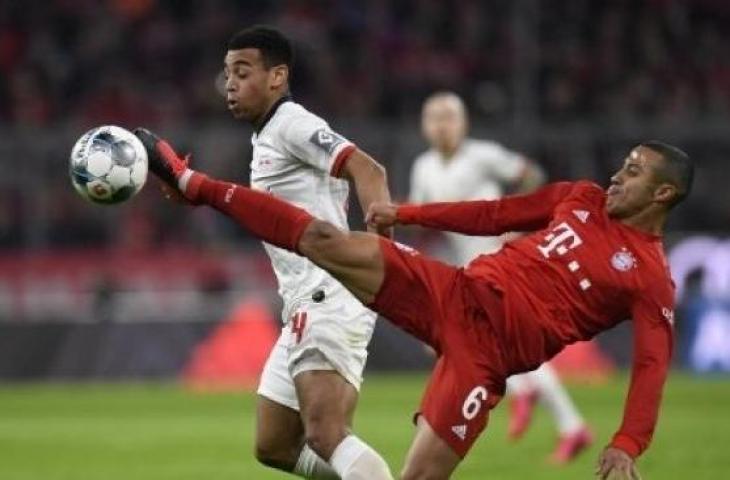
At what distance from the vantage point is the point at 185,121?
22094 millimetres

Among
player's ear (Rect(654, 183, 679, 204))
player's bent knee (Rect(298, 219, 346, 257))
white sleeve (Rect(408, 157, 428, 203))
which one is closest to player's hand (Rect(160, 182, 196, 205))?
player's bent knee (Rect(298, 219, 346, 257))

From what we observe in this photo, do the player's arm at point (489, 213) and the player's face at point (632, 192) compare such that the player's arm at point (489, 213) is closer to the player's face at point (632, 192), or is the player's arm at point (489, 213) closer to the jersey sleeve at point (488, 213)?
the jersey sleeve at point (488, 213)

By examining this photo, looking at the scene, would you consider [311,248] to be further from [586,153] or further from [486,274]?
[586,153]

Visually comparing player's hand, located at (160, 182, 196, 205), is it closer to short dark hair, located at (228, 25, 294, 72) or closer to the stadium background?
short dark hair, located at (228, 25, 294, 72)

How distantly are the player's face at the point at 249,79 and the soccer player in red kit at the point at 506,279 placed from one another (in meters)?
0.76

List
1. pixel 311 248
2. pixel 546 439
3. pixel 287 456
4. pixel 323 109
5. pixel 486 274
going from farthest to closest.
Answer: pixel 323 109 < pixel 546 439 < pixel 287 456 < pixel 486 274 < pixel 311 248

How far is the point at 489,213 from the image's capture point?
24.6ft

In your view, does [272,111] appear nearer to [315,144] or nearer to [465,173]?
[315,144]

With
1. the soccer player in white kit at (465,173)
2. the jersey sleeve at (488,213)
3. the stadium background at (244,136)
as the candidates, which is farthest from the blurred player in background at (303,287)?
the stadium background at (244,136)

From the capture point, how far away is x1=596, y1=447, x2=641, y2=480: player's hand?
6672 mm

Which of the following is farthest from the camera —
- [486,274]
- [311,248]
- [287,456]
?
[287,456]

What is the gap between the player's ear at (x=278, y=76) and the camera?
7.71 metres

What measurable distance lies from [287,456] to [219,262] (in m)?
12.3

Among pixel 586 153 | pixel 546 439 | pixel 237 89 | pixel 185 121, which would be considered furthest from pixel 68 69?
pixel 237 89
